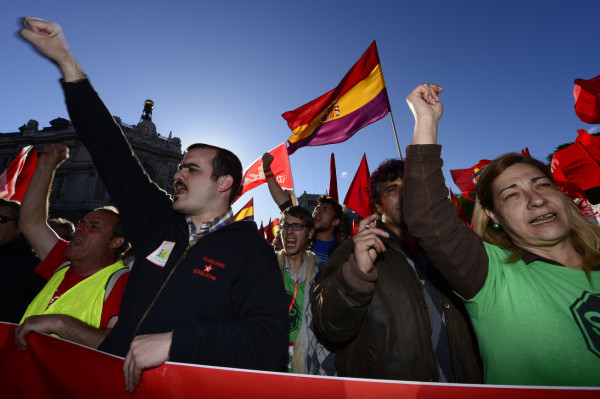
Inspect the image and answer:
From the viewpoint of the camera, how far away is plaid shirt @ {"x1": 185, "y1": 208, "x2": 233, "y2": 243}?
75.1 inches

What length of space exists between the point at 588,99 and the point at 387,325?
218 inches

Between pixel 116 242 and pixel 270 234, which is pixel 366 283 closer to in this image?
pixel 116 242

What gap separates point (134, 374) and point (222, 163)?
4.58 feet

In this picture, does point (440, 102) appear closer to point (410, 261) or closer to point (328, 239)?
point (410, 261)

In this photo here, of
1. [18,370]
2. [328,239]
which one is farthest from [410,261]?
[328,239]

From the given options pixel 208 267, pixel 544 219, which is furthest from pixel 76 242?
pixel 544 219

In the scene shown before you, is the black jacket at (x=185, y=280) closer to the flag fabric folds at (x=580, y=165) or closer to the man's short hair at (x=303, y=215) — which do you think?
the man's short hair at (x=303, y=215)

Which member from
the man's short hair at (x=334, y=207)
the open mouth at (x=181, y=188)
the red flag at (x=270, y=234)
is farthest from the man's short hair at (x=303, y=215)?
the red flag at (x=270, y=234)

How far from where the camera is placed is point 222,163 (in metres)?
2.18

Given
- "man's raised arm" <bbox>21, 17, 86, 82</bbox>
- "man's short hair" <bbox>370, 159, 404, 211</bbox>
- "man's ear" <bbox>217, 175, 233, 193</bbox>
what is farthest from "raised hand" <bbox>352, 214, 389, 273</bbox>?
"man's raised arm" <bbox>21, 17, 86, 82</bbox>

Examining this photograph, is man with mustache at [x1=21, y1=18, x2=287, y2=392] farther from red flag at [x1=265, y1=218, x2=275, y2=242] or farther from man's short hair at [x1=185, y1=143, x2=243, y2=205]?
red flag at [x1=265, y1=218, x2=275, y2=242]

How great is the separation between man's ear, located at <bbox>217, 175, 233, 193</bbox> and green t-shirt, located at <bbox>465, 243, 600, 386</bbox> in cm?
166

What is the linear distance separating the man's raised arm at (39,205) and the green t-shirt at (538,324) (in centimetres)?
356

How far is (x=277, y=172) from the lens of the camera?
20.1ft
